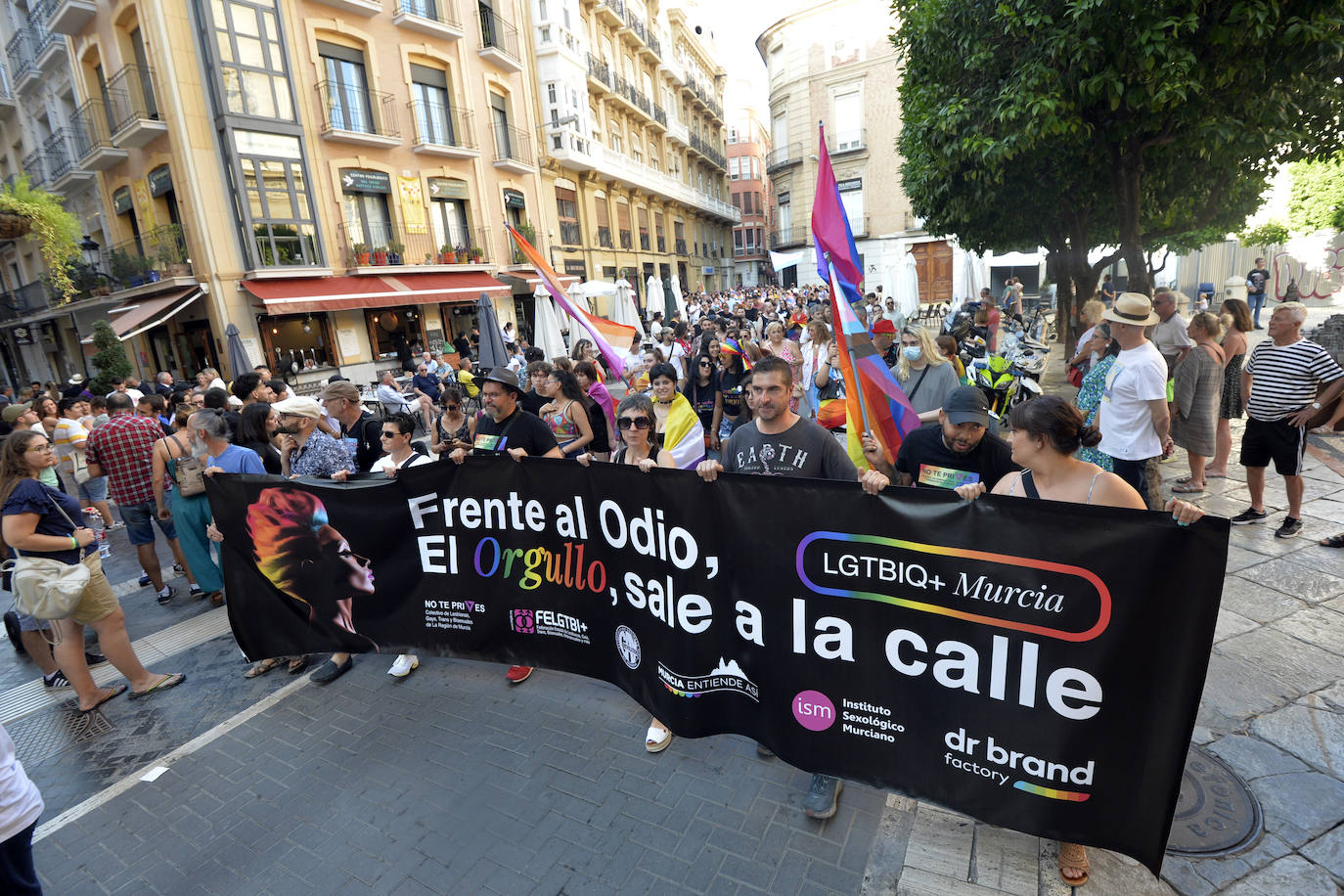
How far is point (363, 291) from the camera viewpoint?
18766 mm

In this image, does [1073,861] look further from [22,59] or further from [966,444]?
[22,59]

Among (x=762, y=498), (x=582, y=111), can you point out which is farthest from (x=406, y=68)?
(x=762, y=498)

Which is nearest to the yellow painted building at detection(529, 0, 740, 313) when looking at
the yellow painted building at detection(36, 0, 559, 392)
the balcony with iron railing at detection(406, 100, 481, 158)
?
the balcony with iron railing at detection(406, 100, 481, 158)

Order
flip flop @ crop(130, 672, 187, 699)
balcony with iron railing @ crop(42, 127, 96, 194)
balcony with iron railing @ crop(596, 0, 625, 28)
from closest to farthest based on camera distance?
flip flop @ crop(130, 672, 187, 699), balcony with iron railing @ crop(42, 127, 96, 194), balcony with iron railing @ crop(596, 0, 625, 28)

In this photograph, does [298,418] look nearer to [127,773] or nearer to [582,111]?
[127,773]

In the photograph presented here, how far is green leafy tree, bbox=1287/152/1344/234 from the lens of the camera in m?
18.4

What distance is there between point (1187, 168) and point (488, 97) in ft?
72.9

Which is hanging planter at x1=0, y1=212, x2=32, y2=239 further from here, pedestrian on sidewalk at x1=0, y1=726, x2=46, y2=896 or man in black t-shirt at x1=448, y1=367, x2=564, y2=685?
pedestrian on sidewalk at x1=0, y1=726, x2=46, y2=896

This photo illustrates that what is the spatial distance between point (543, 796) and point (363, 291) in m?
18.8

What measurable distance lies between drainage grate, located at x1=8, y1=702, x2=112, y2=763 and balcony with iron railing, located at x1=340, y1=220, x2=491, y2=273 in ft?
55.1

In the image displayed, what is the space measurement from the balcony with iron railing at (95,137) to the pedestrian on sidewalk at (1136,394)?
80.3 ft

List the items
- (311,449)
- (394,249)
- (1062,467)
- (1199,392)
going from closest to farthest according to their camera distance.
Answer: (1062,467) < (311,449) < (1199,392) < (394,249)

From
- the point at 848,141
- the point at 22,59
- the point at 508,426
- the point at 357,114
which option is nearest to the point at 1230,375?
the point at 508,426

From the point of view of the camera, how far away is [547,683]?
170 inches
